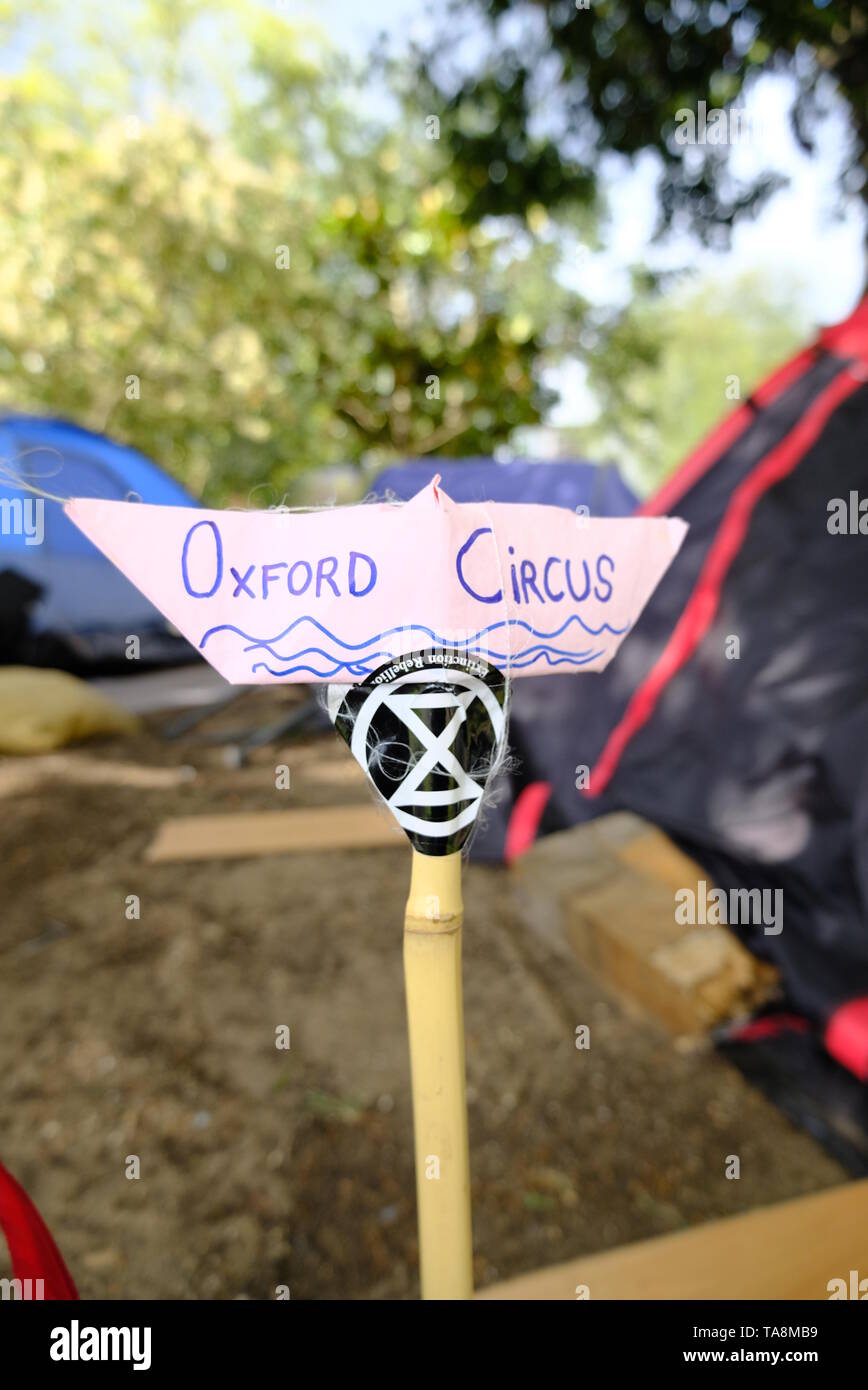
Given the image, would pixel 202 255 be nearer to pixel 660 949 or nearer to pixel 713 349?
pixel 660 949

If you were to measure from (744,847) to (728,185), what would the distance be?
2766 millimetres

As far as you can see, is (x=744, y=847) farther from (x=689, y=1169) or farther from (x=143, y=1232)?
(x=143, y=1232)

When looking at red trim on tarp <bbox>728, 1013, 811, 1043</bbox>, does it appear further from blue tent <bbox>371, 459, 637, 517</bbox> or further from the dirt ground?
blue tent <bbox>371, 459, 637, 517</bbox>

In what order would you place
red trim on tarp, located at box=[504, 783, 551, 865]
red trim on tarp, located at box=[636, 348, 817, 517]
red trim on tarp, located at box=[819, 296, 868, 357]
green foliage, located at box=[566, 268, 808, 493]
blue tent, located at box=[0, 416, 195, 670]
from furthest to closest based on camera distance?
green foliage, located at box=[566, 268, 808, 493]
blue tent, located at box=[0, 416, 195, 670]
red trim on tarp, located at box=[504, 783, 551, 865]
red trim on tarp, located at box=[636, 348, 817, 517]
red trim on tarp, located at box=[819, 296, 868, 357]

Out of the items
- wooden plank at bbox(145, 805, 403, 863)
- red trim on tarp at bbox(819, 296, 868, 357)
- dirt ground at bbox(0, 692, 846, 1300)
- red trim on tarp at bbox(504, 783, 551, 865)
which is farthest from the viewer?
wooden plank at bbox(145, 805, 403, 863)

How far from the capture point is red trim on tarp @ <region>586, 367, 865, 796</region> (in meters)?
1.65

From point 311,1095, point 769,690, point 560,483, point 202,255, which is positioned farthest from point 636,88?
point 202,255

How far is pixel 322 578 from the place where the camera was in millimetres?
379

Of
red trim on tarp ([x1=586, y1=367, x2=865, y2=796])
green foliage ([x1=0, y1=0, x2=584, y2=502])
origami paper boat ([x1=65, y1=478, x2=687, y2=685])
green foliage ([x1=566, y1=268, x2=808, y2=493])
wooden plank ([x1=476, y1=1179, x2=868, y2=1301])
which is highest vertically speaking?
green foliage ([x1=566, y1=268, x2=808, y2=493])

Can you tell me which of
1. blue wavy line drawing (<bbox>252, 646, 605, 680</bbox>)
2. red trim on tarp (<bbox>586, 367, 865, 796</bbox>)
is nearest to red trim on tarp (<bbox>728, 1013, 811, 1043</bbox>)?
red trim on tarp (<bbox>586, 367, 865, 796</bbox>)

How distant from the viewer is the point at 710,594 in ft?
5.81

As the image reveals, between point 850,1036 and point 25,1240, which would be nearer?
point 25,1240

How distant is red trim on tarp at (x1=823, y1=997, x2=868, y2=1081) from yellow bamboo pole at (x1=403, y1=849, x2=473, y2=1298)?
0.98 metres

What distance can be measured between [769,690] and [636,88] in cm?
256
